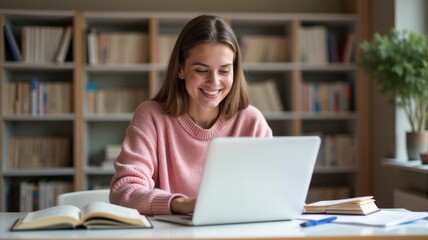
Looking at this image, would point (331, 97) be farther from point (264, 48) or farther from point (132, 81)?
point (132, 81)

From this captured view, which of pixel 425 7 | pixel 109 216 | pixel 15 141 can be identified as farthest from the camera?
pixel 15 141

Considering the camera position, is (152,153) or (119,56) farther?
(119,56)

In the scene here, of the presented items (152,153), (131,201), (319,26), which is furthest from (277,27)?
(131,201)

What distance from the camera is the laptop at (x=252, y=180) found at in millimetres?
1460

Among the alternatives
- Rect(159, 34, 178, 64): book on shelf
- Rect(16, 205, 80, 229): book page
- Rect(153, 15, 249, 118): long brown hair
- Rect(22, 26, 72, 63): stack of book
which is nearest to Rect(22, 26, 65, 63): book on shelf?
Rect(22, 26, 72, 63): stack of book

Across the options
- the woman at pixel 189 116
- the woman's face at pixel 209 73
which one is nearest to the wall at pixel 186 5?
the woman at pixel 189 116

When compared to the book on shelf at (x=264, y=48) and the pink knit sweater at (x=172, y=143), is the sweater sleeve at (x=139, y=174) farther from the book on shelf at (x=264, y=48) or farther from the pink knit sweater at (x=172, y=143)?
the book on shelf at (x=264, y=48)

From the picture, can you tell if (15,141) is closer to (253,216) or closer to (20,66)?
(20,66)

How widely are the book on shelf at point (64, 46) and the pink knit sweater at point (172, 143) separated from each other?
7.48 ft

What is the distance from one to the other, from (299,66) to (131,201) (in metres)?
2.77

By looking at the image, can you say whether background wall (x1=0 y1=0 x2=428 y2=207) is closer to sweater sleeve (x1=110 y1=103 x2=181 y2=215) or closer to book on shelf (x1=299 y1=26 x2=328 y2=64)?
book on shelf (x1=299 y1=26 x2=328 y2=64)

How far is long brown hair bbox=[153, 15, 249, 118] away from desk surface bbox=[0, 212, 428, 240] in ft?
2.09

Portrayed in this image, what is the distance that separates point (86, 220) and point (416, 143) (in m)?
2.50

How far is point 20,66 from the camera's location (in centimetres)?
416
